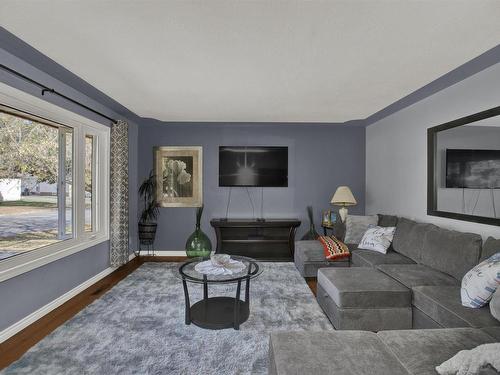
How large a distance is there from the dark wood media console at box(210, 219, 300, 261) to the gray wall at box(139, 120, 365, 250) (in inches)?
16.4

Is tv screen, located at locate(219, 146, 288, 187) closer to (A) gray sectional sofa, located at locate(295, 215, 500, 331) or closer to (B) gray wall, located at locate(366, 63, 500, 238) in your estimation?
(B) gray wall, located at locate(366, 63, 500, 238)

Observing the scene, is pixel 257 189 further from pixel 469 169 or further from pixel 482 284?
pixel 482 284

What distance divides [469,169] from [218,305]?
2910mm

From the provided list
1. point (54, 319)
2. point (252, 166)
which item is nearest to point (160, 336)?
point (54, 319)

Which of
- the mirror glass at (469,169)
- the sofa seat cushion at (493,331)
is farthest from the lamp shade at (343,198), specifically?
the sofa seat cushion at (493,331)

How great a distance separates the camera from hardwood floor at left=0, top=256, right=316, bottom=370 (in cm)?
229

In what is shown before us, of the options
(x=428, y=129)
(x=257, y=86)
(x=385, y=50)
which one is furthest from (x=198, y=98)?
(x=428, y=129)

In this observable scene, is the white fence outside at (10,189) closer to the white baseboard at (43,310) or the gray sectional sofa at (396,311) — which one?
the white baseboard at (43,310)

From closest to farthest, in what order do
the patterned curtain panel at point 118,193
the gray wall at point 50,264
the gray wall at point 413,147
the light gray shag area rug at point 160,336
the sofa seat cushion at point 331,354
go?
1. the sofa seat cushion at point 331,354
2. the light gray shag area rug at point 160,336
3. the gray wall at point 50,264
4. the gray wall at point 413,147
5. the patterned curtain panel at point 118,193

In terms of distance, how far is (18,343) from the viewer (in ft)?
7.90

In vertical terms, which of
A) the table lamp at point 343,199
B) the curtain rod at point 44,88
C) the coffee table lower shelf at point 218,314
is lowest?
the coffee table lower shelf at point 218,314

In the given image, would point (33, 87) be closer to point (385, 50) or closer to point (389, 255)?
point (385, 50)

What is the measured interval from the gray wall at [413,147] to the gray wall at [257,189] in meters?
0.62

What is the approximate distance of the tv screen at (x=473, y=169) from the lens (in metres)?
2.71
